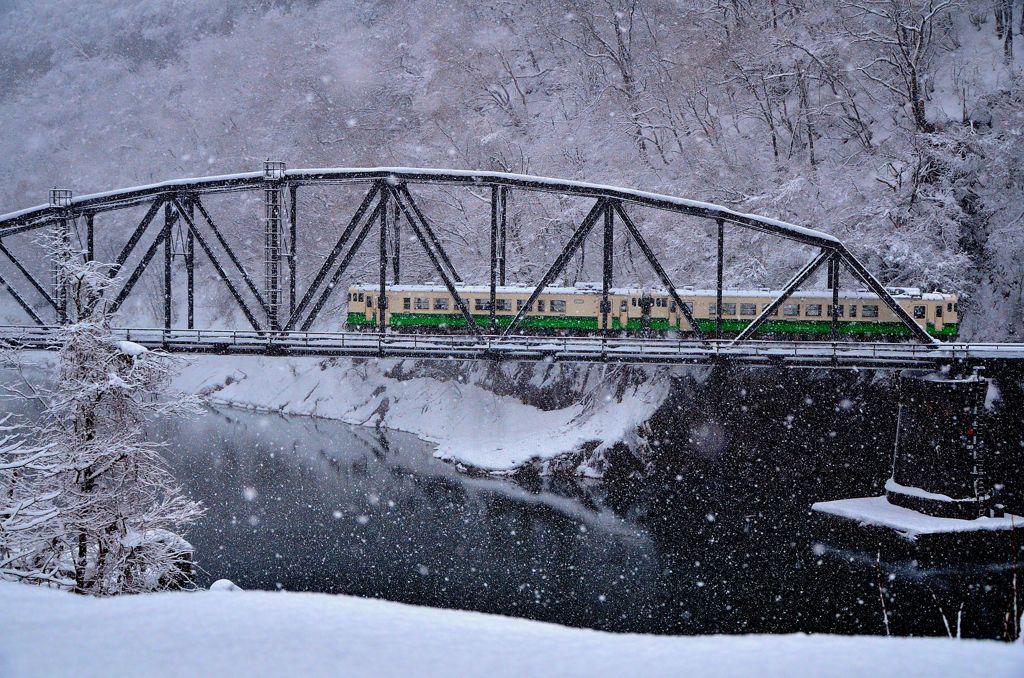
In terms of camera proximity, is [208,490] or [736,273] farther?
[736,273]

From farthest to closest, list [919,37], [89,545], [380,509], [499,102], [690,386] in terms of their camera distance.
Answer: [499,102] → [690,386] → [919,37] → [380,509] → [89,545]

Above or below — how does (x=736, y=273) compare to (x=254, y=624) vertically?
above

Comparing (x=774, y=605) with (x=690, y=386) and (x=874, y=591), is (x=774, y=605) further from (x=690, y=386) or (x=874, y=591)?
(x=690, y=386)

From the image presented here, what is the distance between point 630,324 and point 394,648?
101 feet

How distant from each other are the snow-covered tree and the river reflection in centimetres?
689

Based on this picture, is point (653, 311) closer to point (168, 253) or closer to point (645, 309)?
point (645, 309)

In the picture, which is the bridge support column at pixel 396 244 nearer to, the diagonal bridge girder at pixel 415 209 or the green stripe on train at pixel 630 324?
the diagonal bridge girder at pixel 415 209

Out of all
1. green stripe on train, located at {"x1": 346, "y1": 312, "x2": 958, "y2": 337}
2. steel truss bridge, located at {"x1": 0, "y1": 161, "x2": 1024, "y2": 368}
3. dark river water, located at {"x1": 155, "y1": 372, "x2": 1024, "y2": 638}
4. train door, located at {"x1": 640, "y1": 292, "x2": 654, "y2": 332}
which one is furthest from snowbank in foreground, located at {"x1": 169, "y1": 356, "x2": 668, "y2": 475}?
steel truss bridge, located at {"x1": 0, "y1": 161, "x2": 1024, "y2": 368}

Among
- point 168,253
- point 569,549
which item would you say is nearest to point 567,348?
point 569,549

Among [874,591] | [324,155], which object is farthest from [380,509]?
[324,155]

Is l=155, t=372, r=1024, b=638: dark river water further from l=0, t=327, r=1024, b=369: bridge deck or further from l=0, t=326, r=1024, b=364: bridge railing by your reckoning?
l=0, t=326, r=1024, b=364: bridge railing

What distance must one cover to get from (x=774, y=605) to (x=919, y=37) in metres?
27.2

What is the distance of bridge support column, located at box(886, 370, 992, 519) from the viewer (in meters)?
24.9

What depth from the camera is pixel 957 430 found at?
83.0 ft
